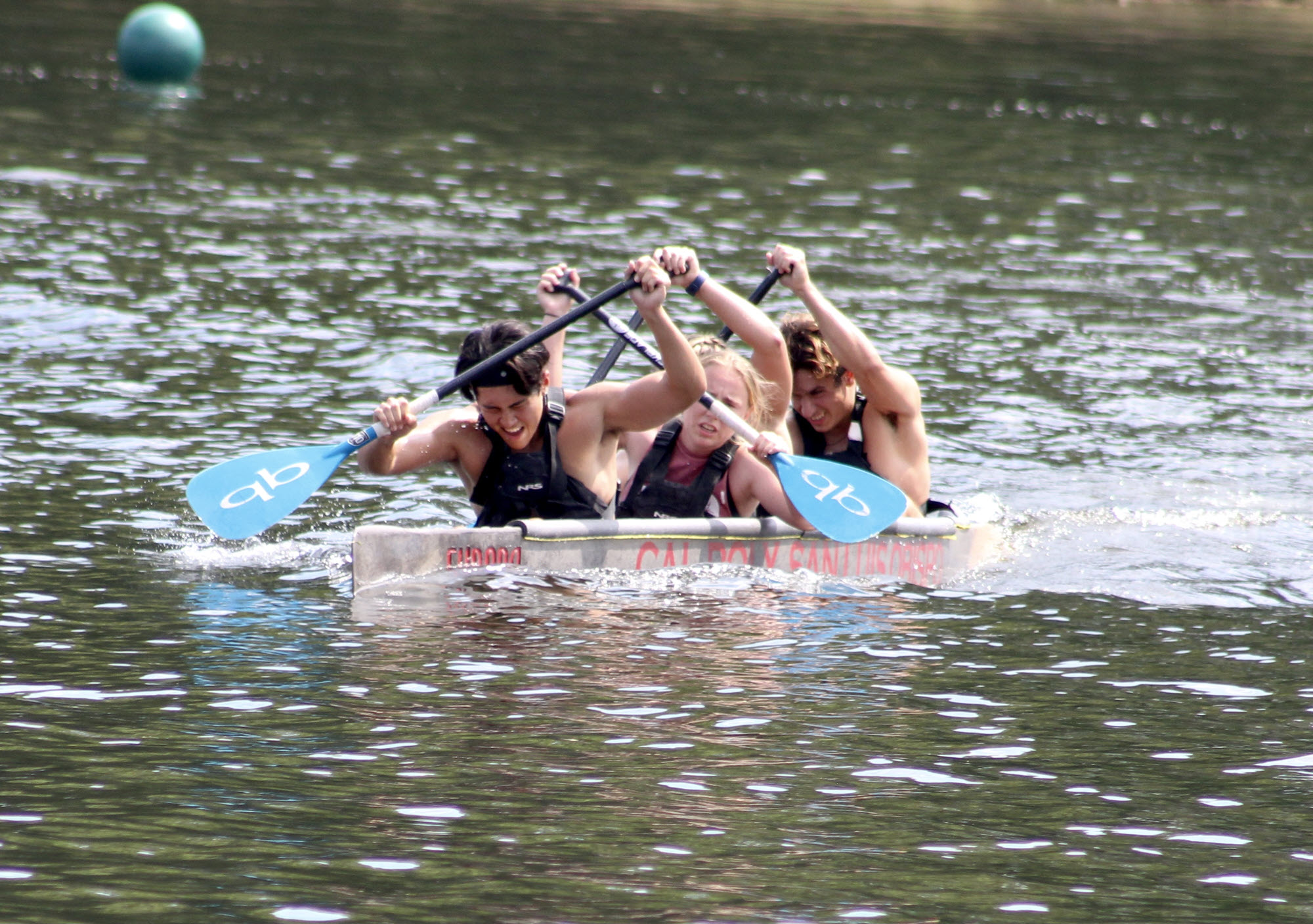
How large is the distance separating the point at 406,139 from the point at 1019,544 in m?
12.8

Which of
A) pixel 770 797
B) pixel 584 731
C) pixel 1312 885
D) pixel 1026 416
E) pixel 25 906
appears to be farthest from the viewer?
pixel 1026 416

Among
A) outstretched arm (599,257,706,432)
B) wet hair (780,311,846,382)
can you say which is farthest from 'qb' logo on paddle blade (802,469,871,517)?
outstretched arm (599,257,706,432)

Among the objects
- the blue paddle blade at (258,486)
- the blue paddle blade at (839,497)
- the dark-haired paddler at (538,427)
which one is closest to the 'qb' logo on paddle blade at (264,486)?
the blue paddle blade at (258,486)

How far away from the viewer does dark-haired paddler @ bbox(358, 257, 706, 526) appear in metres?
7.74

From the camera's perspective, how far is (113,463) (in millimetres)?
9859

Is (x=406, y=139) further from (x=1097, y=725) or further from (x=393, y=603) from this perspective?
(x=1097, y=725)

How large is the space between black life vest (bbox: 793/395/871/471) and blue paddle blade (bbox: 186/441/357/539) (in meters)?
2.40

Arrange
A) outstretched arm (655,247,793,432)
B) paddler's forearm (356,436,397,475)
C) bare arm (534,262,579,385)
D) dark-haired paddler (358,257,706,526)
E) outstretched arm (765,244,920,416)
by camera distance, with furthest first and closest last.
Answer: bare arm (534,262,579,385) < outstretched arm (765,244,920,416) < outstretched arm (655,247,793,432) < paddler's forearm (356,436,397,475) < dark-haired paddler (358,257,706,526)

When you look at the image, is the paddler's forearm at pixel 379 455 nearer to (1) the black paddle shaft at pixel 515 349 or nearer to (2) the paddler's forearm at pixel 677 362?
(1) the black paddle shaft at pixel 515 349

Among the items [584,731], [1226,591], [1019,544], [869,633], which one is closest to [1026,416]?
[1019,544]

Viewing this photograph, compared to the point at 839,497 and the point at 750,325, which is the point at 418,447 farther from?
the point at 839,497

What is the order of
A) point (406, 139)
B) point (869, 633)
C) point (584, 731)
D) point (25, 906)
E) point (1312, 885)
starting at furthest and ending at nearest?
point (406, 139), point (869, 633), point (584, 731), point (1312, 885), point (25, 906)

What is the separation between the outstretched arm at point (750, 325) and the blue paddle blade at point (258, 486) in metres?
1.62

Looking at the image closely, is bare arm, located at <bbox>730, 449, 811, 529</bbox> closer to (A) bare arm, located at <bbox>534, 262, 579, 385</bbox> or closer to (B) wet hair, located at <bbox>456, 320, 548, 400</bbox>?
(A) bare arm, located at <bbox>534, 262, 579, 385</bbox>
